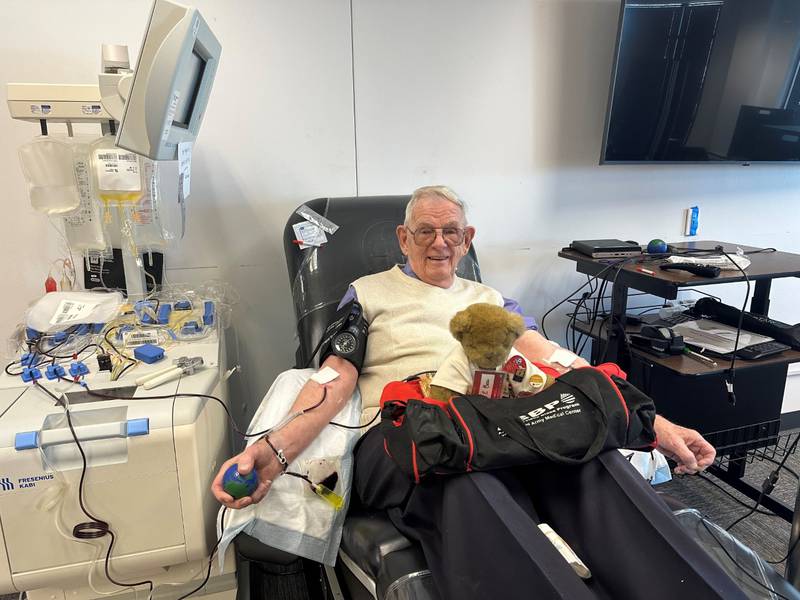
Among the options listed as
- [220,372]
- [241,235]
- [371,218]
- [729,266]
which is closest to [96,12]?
[241,235]

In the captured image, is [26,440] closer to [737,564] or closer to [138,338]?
[138,338]

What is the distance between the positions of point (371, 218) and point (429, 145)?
0.50m

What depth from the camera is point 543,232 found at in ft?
7.07

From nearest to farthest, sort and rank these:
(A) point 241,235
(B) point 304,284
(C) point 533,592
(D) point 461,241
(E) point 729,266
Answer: (C) point 533,592
(D) point 461,241
(B) point 304,284
(E) point 729,266
(A) point 241,235

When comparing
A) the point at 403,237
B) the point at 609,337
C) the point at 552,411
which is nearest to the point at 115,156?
the point at 403,237

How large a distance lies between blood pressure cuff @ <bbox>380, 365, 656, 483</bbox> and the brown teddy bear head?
83mm

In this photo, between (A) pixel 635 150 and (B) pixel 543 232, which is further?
(B) pixel 543 232

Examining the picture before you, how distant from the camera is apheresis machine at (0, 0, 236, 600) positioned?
92 centimetres

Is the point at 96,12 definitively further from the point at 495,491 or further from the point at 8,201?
the point at 495,491

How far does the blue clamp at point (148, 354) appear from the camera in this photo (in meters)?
1.15

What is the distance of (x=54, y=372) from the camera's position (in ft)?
3.48

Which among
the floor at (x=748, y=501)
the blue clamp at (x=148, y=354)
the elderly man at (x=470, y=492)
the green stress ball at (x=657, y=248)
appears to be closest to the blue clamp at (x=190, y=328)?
the blue clamp at (x=148, y=354)

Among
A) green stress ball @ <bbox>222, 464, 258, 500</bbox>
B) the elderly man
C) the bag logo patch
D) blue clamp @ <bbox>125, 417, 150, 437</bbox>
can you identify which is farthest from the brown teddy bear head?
blue clamp @ <bbox>125, 417, 150, 437</bbox>

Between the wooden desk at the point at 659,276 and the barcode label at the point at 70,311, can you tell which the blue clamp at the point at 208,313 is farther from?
the wooden desk at the point at 659,276
